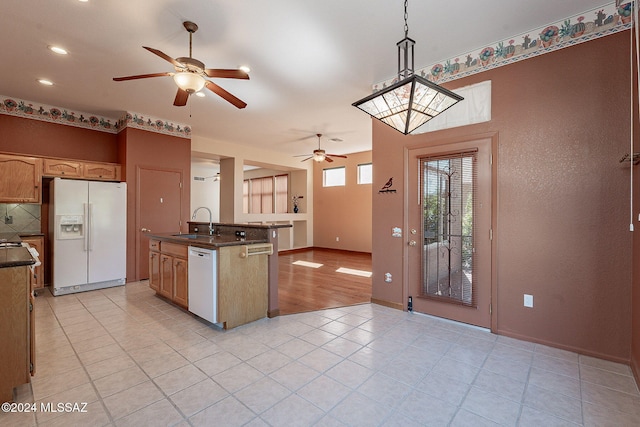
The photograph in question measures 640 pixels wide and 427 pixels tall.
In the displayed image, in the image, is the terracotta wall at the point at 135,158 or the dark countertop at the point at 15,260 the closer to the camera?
the dark countertop at the point at 15,260

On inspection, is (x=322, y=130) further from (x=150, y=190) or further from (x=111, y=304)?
(x=111, y=304)

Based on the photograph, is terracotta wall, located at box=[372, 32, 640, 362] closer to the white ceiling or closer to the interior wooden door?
the white ceiling

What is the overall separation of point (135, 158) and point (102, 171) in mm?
558

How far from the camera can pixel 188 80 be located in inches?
104

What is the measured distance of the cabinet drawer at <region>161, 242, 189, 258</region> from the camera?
348cm

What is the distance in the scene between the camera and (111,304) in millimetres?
3953

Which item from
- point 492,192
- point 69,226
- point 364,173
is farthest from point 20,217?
point 364,173

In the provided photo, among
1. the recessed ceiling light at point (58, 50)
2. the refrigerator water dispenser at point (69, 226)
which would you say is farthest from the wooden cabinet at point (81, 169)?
the recessed ceiling light at point (58, 50)

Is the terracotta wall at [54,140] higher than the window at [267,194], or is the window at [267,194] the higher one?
the terracotta wall at [54,140]

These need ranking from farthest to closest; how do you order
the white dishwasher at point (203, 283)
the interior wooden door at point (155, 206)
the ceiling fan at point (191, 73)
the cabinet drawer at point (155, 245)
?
the interior wooden door at point (155, 206) < the cabinet drawer at point (155, 245) < the white dishwasher at point (203, 283) < the ceiling fan at point (191, 73)

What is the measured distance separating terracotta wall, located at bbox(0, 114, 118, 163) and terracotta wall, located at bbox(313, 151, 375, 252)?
5745mm

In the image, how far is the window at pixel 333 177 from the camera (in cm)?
923

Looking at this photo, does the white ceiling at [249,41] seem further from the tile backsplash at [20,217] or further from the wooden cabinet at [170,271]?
the wooden cabinet at [170,271]

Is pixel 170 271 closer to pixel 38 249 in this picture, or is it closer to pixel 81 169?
pixel 38 249
